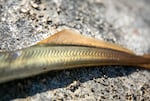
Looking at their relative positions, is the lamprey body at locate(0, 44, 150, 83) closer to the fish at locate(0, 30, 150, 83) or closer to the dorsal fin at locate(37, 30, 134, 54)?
the fish at locate(0, 30, 150, 83)

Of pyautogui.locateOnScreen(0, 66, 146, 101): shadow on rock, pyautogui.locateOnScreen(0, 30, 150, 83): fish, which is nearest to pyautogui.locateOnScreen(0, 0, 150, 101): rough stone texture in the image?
pyautogui.locateOnScreen(0, 66, 146, 101): shadow on rock

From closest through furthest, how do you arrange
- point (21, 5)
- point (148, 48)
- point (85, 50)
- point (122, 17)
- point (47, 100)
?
point (47, 100) → point (85, 50) → point (21, 5) → point (148, 48) → point (122, 17)

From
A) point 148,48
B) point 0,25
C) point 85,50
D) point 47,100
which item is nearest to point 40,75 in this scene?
point 47,100

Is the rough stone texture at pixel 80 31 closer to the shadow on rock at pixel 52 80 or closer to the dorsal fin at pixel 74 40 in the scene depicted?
the shadow on rock at pixel 52 80

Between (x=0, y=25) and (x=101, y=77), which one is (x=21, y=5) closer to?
(x=0, y=25)

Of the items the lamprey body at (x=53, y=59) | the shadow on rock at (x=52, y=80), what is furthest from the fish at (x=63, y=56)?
the shadow on rock at (x=52, y=80)

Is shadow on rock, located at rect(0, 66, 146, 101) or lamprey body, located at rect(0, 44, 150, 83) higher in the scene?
lamprey body, located at rect(0, 44, 150, 83)

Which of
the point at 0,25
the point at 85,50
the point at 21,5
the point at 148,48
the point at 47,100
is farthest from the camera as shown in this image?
the point at 148,48
